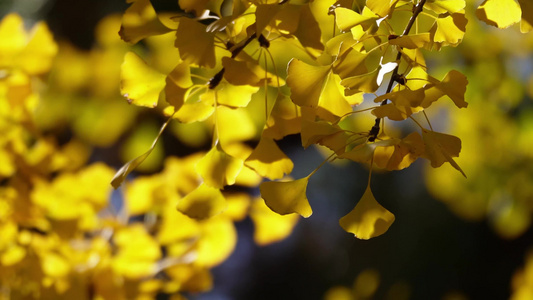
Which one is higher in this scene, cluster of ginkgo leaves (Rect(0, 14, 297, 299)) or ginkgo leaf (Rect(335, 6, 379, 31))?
ginkgo leaf (Rect(335, 6, 379, 31))

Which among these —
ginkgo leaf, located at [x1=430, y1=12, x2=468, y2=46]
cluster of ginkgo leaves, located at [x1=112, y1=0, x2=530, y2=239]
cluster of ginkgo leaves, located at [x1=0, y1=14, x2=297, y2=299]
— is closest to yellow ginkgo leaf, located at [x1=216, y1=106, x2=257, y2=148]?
cluster of ginkgo leaves, located at [x1=0, y1=14, x2=297, y2=299]

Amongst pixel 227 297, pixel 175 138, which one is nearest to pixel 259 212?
pixel 175 138

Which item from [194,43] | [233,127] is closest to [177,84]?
[194,43]

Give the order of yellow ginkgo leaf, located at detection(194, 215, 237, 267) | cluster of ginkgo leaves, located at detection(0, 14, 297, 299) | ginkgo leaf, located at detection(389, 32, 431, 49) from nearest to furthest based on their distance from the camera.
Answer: ginkgo leaf, located at detection(389, 32, 431, 49)
cluster of ginkgo leaves, located at detection(0, 14, 297, 299)
yellow ginkgo leaf, located at detection(194, 215, 237, 267)

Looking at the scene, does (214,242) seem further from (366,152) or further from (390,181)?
(390,181)

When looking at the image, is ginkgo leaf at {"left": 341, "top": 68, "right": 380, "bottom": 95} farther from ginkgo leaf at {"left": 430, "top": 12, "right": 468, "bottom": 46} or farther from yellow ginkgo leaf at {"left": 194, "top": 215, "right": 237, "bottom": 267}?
yellow ginkgo leaf at {"left": 194, "top": 215, "right": 237, "bottom": 267}

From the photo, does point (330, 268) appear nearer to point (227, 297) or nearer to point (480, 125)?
point (227, 297)

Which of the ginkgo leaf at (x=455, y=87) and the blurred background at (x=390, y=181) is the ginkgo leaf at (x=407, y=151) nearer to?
the ginkgo leaf at (x=455, y=87)

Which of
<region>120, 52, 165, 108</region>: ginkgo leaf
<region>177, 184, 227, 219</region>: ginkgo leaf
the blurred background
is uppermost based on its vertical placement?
<region>120, 52, 165, 108</region>: ginkgo leaf
